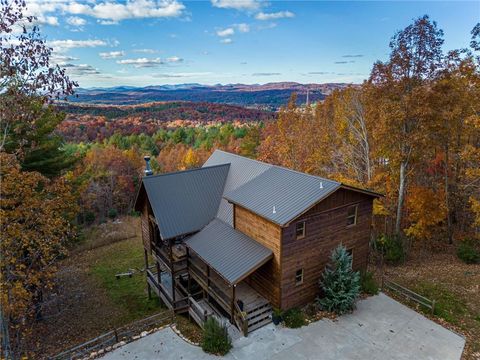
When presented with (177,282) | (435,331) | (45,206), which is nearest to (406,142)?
(435,331)

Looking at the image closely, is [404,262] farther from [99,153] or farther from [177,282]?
[99,153]

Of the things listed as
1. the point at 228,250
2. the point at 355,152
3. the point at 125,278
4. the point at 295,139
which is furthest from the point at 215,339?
the point at 295,139

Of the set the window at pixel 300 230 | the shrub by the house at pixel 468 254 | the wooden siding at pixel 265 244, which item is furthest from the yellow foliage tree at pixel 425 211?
the wooden siding at pixel 265 244

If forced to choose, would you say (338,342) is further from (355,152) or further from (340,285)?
(355,152)

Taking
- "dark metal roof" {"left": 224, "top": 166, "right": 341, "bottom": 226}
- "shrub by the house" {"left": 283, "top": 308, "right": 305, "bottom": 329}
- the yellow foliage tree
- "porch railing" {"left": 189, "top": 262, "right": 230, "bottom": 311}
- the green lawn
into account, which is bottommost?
the green lawn

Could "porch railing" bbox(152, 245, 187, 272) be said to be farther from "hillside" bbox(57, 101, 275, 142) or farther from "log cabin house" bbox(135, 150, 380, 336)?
"hillside" bbox(57, 101, 275, 142)

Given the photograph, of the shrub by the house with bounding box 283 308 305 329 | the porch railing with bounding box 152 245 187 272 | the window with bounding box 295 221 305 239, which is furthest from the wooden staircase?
the porch railing with bounding box 152 245 187 272
